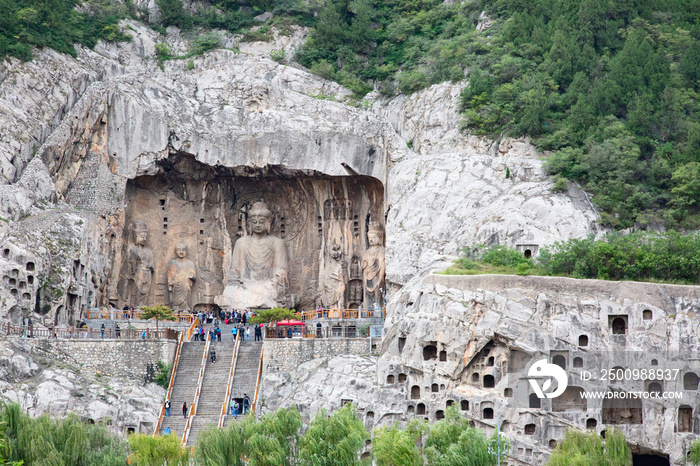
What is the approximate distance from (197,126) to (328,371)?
17558mm

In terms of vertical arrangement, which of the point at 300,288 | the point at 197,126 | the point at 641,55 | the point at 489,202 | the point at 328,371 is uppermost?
the point at 641,55

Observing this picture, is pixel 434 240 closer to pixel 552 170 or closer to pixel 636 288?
pixel 552 170

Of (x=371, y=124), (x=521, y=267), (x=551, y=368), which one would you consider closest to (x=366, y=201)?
(x=371, y=124)

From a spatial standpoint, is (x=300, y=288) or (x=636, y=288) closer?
(x=636, y=288)

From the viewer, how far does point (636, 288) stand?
43719mm

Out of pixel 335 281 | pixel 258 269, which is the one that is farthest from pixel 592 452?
pixel 258 269

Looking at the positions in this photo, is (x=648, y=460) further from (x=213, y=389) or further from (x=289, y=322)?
(x=213, y=389)

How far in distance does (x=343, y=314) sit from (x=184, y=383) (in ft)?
34.2

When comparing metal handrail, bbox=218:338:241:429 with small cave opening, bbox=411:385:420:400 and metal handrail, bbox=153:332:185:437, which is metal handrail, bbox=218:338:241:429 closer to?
metal handrail, bbox=153:332:185:437

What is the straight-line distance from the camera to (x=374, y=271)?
55.8m

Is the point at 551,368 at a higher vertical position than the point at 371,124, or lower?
lower

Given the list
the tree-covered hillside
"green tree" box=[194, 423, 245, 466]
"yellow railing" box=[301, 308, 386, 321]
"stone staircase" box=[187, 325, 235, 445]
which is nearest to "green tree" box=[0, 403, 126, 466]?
"green tree" box=[194, 423, 245, 466]

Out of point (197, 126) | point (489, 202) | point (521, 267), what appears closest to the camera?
point (521, 267)

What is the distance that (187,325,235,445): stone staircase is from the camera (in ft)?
141
